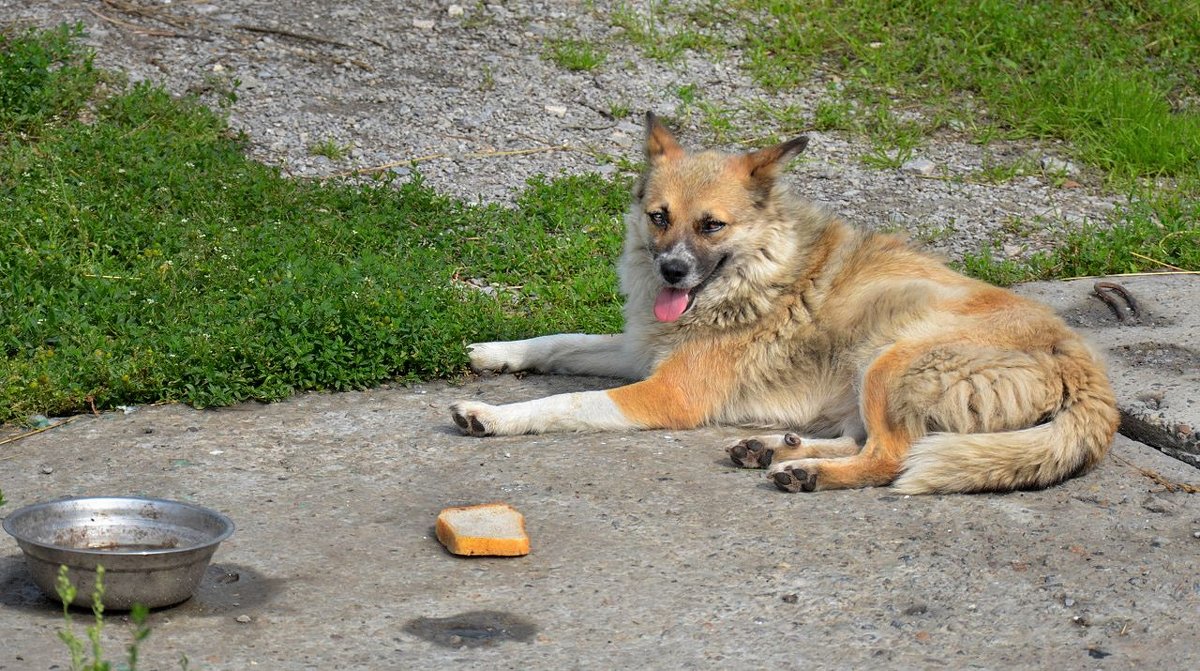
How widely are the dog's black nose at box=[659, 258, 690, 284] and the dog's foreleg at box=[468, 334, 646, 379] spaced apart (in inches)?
26.3

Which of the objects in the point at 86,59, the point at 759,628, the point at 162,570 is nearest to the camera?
the point at 162,570

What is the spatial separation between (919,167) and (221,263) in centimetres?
470

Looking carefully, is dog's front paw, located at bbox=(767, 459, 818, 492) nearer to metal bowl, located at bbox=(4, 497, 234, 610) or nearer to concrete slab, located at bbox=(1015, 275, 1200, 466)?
concrete slab, located at bbox=(1015, 275, 1200, 466)

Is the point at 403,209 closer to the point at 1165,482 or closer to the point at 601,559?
the point at 601,559

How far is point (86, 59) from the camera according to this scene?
8125 millimetres

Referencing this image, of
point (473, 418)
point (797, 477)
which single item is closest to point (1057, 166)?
point (797, 477)

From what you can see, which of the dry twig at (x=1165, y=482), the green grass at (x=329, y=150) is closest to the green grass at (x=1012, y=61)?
the green grass at (x=329, y=150)

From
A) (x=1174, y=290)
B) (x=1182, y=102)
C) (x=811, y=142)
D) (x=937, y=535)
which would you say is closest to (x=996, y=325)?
(x=937, y=535)

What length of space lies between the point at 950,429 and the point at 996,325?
494mm

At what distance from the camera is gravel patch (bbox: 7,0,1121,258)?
26.4 feet

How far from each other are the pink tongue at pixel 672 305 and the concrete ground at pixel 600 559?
1.76 feet

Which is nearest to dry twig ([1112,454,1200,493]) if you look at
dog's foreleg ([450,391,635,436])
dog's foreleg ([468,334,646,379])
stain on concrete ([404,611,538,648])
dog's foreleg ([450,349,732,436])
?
dog's foreleg ([450,349,732,436])

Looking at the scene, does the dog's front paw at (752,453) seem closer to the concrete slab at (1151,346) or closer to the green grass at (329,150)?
the concrete slab at (1151,346)

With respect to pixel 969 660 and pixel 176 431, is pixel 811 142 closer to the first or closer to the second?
pixel 176 431
